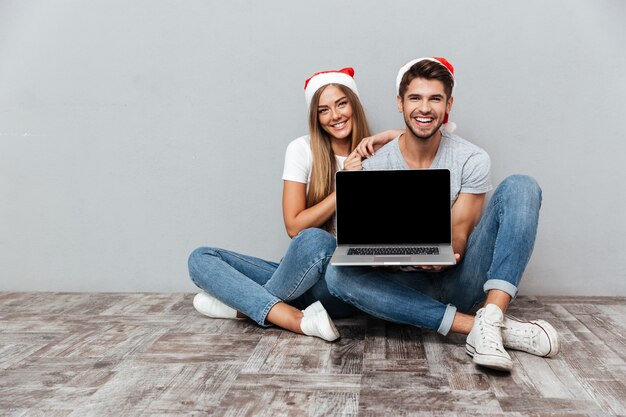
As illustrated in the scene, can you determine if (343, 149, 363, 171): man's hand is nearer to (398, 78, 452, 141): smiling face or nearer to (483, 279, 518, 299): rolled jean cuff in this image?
(398, 78, 452, 141): smiling face

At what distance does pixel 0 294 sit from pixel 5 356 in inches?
37.9

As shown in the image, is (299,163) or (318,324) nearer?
(318,324)

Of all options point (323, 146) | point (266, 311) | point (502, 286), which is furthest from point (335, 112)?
point (502, 286)

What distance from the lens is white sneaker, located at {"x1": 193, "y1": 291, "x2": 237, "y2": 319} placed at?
227cm

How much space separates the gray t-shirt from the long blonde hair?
0.53 feet

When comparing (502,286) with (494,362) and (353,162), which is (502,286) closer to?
(494,362)

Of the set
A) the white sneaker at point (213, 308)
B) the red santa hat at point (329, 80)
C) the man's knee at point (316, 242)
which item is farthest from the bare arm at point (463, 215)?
the white sneaker at point (213, 308)

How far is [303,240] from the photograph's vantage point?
6.72ft

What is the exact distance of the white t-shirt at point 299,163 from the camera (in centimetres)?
226

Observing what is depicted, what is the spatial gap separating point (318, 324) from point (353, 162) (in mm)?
514

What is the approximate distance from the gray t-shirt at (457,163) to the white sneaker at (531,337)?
0.40 meters

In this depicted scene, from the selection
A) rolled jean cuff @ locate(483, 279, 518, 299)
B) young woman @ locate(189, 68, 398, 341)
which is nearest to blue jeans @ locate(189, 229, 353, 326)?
young woman @ locate(189, 68, 398, 341)

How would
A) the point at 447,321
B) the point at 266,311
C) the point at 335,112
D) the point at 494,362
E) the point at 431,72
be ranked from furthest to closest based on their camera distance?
the point at 335,112, the point at 266,311, the point at 431,72, the point at 447,321, the point at 494,362

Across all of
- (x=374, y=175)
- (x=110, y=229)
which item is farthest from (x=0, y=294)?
(x=374, y=175)
